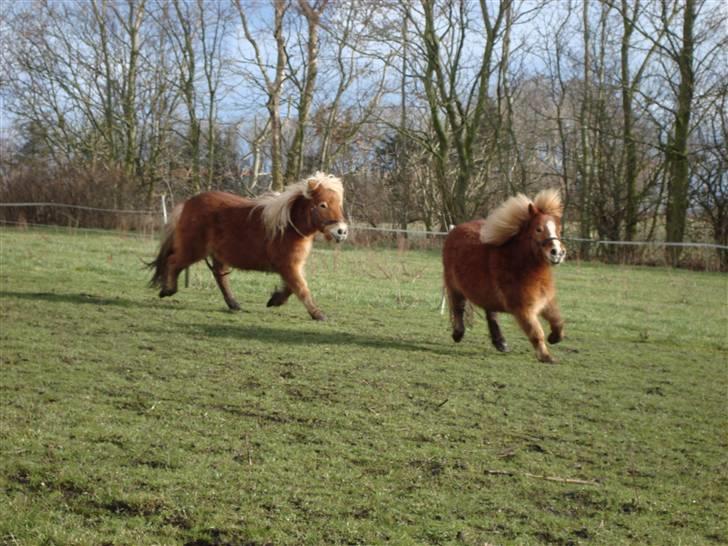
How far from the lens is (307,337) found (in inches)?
301

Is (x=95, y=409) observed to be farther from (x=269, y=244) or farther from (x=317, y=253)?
(x=317, y=253)

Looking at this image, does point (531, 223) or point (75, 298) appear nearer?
point (531, 223)

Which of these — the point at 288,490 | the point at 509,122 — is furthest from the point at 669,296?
the point at 509,122

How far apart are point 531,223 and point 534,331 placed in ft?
2.93

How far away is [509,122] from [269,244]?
66.7ft

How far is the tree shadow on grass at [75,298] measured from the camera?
29.8 ft

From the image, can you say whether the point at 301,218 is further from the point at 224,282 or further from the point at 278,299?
the point at 224,282

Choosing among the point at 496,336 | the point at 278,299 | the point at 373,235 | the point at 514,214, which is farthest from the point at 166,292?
the point at 373,235

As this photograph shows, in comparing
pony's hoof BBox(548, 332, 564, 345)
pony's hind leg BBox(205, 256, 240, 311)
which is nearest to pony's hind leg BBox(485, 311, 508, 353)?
pony's hoof BBox(548, 332, 564, 345)

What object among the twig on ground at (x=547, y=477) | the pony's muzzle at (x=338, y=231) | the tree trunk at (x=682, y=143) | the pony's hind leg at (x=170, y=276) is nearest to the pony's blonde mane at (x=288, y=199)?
the pony's muzzle at (x=338, y=231)

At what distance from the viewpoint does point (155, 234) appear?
20828 millimetres

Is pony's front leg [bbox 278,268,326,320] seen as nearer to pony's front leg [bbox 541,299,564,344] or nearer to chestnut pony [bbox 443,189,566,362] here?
chestnut pony [bbox 443,189,566,362]

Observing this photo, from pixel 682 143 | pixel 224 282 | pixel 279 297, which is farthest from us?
pixel 682 143

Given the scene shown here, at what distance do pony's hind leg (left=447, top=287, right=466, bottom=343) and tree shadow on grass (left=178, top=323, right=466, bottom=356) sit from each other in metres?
0.18
